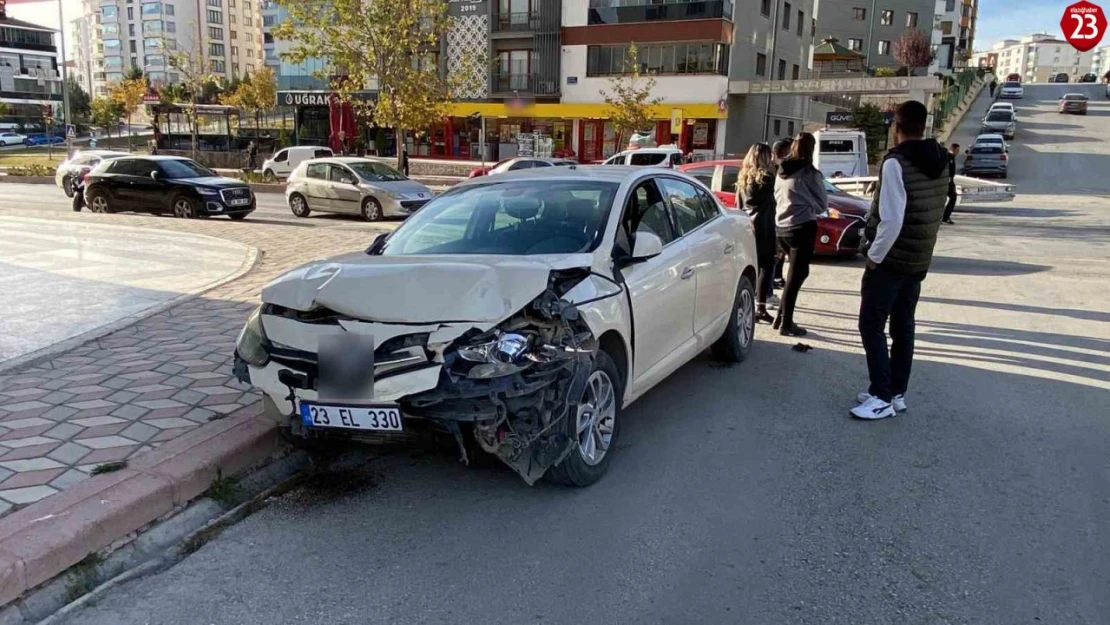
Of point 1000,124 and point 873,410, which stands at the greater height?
point 1000,124

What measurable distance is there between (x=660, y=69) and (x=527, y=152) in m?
8.37

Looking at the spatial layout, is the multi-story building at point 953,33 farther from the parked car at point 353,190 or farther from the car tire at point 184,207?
the car tire at point 184,207

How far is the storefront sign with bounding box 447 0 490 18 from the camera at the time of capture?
44875 mm

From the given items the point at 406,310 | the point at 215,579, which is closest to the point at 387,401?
the point at 406,310

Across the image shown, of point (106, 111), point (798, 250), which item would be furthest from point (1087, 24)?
point (106, 111)

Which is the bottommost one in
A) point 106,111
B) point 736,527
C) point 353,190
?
point 736,527

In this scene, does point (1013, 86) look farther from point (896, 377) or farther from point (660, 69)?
point (896, 377)

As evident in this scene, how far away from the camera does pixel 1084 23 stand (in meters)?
11.8

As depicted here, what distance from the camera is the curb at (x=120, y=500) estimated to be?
3.36 m

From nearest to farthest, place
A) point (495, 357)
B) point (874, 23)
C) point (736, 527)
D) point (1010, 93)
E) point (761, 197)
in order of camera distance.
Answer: point (495, 357), point (736, 527), point (761, 197), point (874, 23), point (1010, 93)

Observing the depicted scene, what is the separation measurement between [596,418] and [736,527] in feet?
3.01

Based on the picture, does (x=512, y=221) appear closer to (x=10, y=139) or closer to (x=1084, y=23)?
(x=1084, y=23)

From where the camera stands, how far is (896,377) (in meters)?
5.45

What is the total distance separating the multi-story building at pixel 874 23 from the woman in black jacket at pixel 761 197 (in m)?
67.5
